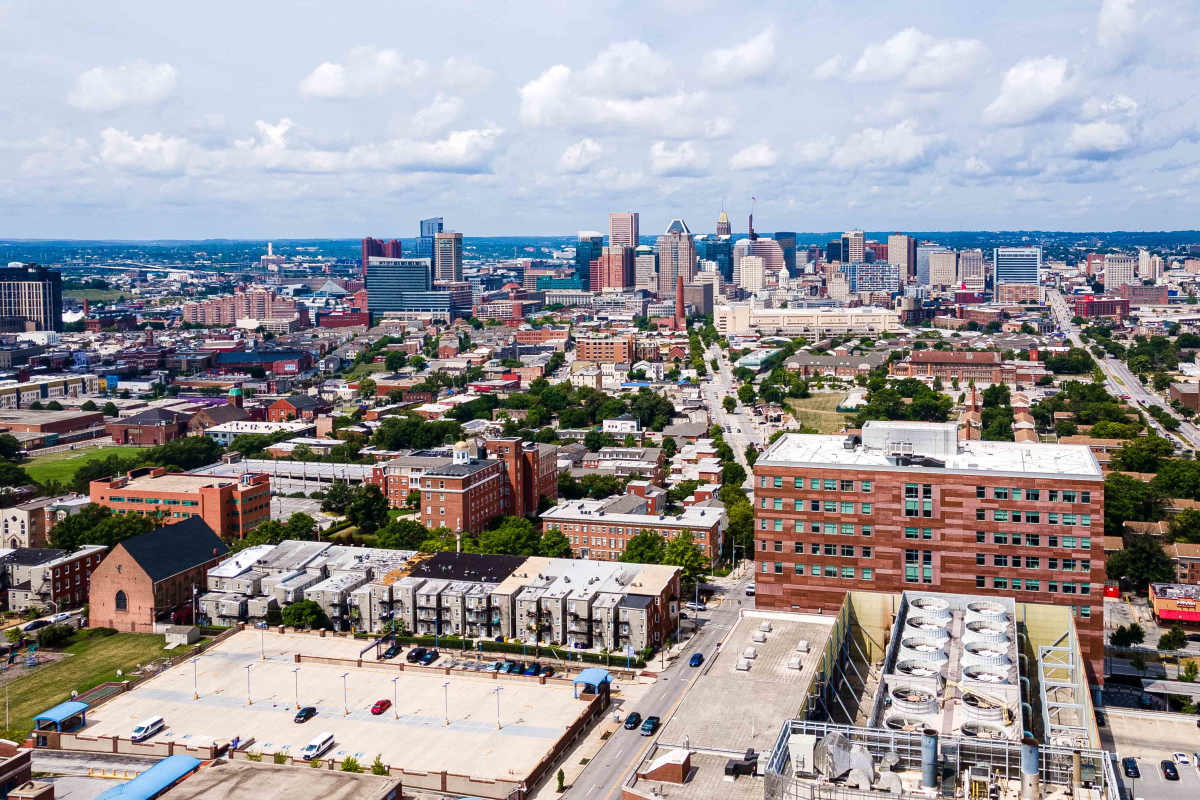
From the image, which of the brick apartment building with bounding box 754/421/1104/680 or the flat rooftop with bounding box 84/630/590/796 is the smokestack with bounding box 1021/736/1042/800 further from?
the flat rooftop with bounding box 84/630/590/796

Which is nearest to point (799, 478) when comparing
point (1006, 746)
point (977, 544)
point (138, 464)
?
point (977, 544)

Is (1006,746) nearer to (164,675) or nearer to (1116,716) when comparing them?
(1116,716)

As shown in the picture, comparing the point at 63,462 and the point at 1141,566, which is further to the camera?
the point at 63,462

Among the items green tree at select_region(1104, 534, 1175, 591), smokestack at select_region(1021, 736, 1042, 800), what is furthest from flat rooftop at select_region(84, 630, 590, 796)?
green tree at select_region(1104, 534, 1175, 591)

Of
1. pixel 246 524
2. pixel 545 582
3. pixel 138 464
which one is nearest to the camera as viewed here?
pixel 545 582

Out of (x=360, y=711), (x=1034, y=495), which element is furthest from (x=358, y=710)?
(x=1034, y=495)

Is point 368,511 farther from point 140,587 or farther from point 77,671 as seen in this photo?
point 77,671
